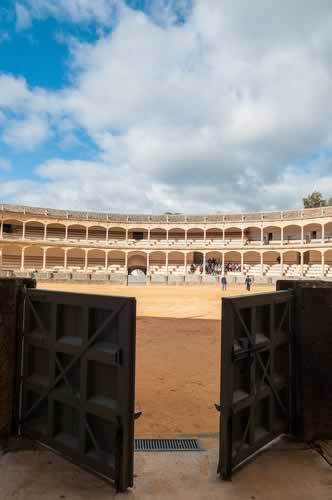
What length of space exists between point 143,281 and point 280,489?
30585mm

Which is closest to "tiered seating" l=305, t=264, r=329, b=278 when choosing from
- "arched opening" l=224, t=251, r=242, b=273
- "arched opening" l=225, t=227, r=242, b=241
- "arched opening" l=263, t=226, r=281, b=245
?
"arched opening" l=263, t=226, r=281, b=245

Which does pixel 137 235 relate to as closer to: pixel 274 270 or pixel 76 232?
pixel 76 232

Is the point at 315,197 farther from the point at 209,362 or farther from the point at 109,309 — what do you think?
the point at 109,309

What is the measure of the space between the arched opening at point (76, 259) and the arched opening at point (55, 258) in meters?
0.86

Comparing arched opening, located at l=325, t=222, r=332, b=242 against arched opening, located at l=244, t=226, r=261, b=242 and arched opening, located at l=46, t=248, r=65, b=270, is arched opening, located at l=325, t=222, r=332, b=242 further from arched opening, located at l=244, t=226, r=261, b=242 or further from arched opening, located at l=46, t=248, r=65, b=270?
arched opening, located at l=46, t=248, r=65, b=270

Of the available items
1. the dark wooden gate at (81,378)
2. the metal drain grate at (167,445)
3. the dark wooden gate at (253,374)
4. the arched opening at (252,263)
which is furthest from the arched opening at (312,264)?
the dark wooden gate at (81,378)

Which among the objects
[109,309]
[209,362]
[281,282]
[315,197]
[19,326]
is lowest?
[209,362]

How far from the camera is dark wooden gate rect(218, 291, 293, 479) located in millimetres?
2859

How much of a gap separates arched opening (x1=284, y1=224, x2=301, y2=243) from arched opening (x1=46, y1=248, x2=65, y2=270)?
30802mm

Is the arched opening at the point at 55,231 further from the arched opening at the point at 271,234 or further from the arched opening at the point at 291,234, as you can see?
the arched opening at the point at 291,234

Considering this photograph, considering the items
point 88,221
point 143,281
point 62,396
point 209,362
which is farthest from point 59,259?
point 62,396

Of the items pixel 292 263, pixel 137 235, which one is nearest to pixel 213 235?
pixel 137 235

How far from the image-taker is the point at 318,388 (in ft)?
11.7

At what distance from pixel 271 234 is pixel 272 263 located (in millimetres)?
4653
